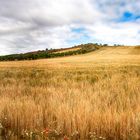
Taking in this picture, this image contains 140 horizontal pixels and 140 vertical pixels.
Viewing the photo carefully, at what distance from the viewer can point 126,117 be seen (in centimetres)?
540

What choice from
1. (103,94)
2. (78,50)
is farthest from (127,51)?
(103,94)

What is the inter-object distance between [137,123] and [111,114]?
0.67 meters

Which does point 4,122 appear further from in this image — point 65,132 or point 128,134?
point 128,134

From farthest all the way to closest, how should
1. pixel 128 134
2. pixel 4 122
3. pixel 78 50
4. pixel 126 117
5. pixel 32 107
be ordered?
pixel 78 50 → pixel 32 107 → pixel 4 122 → pixel 126 117 → pixel 128 134

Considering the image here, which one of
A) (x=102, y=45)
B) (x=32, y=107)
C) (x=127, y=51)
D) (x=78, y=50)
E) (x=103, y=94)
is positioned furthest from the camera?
(x=102, y=45)

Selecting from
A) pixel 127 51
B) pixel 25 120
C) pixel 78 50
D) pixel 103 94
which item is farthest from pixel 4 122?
pixel 78 50

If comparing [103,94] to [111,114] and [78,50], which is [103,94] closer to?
[111,114]

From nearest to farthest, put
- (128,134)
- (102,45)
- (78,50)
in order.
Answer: (128,134) → (78,50) → (102,45)

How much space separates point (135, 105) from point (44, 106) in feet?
5.76

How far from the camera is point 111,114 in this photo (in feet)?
18.3

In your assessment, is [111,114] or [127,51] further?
[127,51]

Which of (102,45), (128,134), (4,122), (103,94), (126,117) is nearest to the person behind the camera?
(128,134)

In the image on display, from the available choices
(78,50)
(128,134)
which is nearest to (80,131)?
(128,134)

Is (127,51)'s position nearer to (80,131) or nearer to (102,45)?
(102,45)
